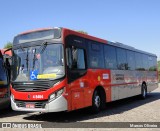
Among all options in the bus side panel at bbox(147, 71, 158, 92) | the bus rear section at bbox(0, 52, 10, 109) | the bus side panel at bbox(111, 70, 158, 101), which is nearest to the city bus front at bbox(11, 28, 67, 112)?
the bus rear section at bbox(0, 52, 10, 109)

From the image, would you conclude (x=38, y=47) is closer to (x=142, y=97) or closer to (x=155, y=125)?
(x=155, y=125)

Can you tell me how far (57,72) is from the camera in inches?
407

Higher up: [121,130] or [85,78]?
[85,78]

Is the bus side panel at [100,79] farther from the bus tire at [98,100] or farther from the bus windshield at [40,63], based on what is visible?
the bus windshield at [40,63]

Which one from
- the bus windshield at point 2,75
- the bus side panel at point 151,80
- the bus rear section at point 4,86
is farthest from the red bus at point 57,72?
the bus side panel at point 151,80

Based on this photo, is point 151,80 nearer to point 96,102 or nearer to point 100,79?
point 100,79

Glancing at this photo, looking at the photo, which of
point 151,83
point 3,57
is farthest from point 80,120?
point 151,83

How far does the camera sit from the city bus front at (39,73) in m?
10.2

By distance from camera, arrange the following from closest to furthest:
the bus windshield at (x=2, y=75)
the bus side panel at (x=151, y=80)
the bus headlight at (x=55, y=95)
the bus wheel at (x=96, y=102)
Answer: the bus headlight at (x=55, y=95) < the bus wheel at (x=96, y=102) < the bus windshield at (x=2, y=75) < the bus side panel at (x=151, y=80)

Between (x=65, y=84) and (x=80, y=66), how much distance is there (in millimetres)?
1374

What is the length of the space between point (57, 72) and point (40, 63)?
730 millimetres

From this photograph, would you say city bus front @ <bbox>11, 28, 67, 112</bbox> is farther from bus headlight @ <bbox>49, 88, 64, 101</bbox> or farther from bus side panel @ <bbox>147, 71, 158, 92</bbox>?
bus side panel @ <bbox>147, 71, 158, 92</bbox>

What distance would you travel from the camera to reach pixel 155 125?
9531mm

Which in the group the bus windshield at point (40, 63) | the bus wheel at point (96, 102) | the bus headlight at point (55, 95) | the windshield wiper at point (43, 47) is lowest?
the bus wheel at point (96, 102)
